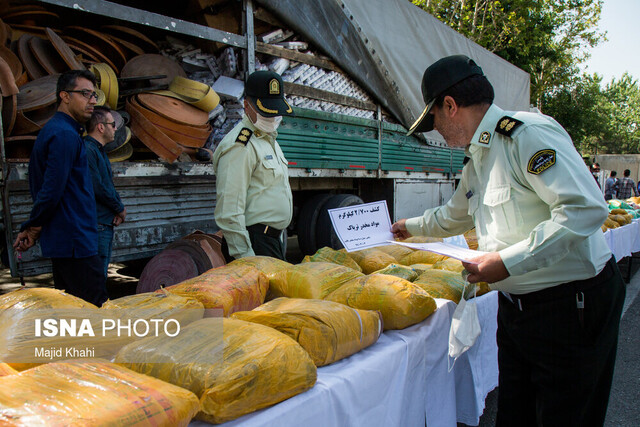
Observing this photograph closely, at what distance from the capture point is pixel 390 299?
1684 millimetres

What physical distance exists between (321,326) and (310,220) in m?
3.61

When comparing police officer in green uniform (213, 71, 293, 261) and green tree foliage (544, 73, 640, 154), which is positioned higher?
green tree foliage (544, 73, 640, 154)

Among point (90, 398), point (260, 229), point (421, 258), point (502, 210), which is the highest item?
point (502, 210)

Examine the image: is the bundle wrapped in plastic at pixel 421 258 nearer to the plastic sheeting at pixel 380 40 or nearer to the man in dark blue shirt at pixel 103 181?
the man in dark blue shirt at pixel 103 181

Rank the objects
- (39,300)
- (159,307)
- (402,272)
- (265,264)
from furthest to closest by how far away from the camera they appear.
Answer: (402,272) → (265,264) → (159,307) → (39,300)

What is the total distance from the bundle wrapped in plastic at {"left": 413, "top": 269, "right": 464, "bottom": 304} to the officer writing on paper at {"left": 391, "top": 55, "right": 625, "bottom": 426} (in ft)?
1.28

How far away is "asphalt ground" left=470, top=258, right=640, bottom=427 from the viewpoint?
2639mm

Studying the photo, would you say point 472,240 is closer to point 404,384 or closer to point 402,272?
point 402,272

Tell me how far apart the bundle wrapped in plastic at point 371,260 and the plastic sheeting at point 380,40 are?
8.35 feet

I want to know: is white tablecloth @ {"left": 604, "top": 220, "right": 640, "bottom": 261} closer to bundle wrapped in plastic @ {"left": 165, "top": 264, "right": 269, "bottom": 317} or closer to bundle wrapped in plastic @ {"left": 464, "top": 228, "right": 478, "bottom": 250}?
bundle wrapped in plastic @ {"left": 464, "top": 228, "right": 478, "bottom": 250}

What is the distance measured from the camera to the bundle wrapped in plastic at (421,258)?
9.39ft

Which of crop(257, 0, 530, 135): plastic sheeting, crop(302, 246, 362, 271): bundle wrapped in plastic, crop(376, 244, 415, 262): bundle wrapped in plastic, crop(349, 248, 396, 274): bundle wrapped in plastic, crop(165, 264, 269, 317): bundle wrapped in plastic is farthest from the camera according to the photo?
crop(257, 0, 530, 135): plastic sheeting

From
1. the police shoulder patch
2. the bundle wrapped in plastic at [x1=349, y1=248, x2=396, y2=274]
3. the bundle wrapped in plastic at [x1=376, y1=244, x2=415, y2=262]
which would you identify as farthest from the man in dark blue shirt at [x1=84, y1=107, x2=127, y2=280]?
the police shoulder patch

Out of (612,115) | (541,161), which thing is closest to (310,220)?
(541,161)
